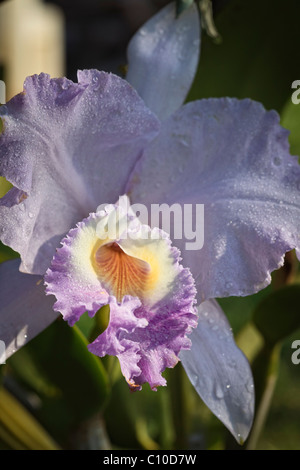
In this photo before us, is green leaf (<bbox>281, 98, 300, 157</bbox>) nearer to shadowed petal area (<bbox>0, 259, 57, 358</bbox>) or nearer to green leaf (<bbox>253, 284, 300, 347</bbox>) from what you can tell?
green leaf (<bbox>253, 284, 300, 347</bbox>)

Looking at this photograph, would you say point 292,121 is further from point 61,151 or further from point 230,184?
point 61,151

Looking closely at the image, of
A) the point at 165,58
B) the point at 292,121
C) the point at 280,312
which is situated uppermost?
the point at 165,58

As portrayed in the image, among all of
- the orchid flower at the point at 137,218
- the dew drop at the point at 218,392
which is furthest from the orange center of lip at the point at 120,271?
the dew drop at the point at 218,392

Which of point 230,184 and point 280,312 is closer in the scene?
point 230,184

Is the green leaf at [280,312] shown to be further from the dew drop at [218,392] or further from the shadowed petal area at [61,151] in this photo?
the shadowed petal area at [61,151]

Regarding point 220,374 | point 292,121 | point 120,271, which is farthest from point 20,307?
point 292,121

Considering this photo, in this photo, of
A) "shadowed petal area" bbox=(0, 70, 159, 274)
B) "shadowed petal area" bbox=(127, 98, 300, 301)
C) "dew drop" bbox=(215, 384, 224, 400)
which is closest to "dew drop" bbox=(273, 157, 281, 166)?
"shadowed petal area" bbox=(127, 98, 300, 301)
